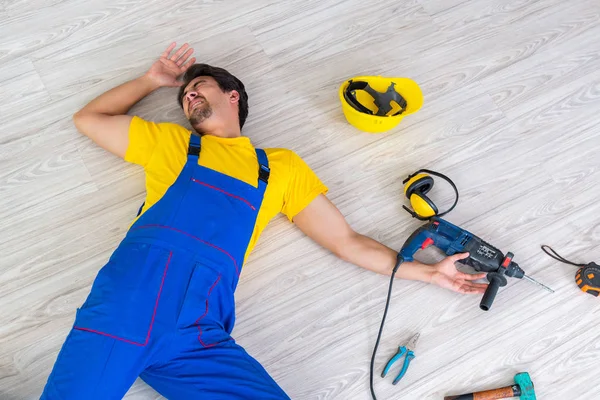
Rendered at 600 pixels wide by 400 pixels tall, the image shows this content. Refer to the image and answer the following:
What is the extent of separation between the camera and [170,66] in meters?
2.09

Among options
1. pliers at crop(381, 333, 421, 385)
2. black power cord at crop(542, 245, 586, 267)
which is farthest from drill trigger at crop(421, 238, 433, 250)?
black power cord at crop(542, 245, 586, 267)

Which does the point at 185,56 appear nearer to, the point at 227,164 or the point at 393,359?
the point at 227,164

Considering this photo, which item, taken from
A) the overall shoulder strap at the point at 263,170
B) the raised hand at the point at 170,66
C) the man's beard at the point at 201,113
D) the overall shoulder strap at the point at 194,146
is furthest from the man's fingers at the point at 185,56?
the overall shoulder strap at the point at 263,170

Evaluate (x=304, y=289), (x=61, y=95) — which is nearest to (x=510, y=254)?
(x=304, y=289)

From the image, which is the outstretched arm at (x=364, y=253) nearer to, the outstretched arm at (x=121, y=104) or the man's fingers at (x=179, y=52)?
the outstretched arm at (x=121, y=104)

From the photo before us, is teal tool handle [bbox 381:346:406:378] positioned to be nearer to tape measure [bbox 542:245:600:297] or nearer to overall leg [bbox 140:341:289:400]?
overall leg [bbox 140:341:289:400]

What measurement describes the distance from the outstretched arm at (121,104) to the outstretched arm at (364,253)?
2.15ft

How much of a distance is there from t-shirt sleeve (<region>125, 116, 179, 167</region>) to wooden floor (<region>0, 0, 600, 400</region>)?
0.56 feet

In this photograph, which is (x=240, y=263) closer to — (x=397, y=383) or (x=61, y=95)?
(x=397, y=383)

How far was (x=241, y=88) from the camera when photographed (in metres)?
2.04

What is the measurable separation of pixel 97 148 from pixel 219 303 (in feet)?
2.49

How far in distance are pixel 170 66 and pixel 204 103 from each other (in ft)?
1.01

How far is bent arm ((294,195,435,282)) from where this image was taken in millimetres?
1892

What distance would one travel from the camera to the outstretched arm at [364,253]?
6.21ft
